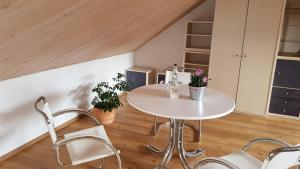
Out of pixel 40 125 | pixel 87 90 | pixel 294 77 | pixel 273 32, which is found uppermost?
pixel 273 32

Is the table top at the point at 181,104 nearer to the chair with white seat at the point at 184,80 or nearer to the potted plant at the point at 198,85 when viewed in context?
the potted plant at the point at 198,85

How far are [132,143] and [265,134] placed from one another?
1.87 metres

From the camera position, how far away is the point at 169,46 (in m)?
5.15

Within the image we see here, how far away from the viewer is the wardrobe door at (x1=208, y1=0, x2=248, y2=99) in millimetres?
3814

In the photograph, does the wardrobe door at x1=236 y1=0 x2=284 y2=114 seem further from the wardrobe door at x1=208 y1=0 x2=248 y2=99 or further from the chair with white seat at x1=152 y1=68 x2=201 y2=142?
the chair with white seat at x1=152 y1=68 x2=201 y2=142

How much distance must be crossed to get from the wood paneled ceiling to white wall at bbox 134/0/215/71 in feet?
5.18

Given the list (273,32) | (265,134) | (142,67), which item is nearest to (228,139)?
(265,134)

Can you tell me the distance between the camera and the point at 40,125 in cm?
300

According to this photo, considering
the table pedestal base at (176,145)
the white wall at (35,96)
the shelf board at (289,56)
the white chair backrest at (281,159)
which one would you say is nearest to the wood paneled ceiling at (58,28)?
the white wall at (35,96)

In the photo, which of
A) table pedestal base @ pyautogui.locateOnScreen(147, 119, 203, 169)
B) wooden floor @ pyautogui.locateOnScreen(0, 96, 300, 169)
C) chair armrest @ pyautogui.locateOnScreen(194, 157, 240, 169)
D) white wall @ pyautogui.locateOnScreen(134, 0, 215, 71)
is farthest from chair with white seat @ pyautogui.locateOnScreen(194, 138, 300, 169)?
white wall @ pyautogui.locateOnScreen(134, 0, 215, 71)

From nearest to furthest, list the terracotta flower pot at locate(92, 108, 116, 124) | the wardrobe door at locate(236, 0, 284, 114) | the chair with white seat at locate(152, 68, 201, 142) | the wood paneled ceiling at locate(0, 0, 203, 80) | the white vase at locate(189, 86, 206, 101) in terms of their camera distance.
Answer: the wood paneled ceiling at locate(0, 0, 203, 80)
the white vase at locate(189, 86, 206, 101)
the chair with white seat at locate(152, 68, 201, 142)
the terracotta flower pot at locate(92, 108, 116, 124)
the wardrobe door at locate(236, 0, 284, 114)

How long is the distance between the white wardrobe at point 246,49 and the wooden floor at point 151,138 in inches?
16.3

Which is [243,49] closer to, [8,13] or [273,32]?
[273,32]

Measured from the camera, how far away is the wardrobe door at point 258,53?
3.64 meters
